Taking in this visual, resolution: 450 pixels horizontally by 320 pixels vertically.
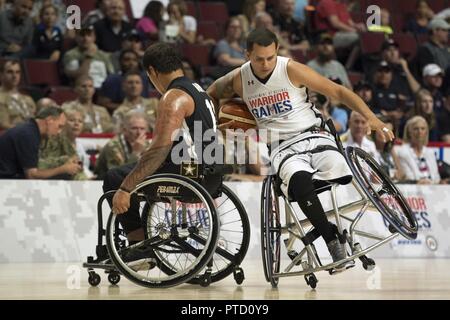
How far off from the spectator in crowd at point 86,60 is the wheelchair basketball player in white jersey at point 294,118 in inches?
220

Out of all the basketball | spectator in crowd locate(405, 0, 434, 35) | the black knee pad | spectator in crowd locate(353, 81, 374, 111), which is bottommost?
the black knee pad

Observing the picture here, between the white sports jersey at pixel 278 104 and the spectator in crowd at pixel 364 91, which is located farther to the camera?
the spectator in crowd at pixel 364 91

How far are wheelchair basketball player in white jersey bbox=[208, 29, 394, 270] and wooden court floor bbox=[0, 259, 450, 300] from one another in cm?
46

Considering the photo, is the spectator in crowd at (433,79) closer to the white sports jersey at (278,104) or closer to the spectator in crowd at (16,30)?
the spectator in crowd at (16,30)

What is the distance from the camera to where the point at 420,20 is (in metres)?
16.5

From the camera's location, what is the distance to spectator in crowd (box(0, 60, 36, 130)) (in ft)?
37.5

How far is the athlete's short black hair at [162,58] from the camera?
22.7ft

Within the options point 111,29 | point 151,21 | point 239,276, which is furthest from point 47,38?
point 239,276

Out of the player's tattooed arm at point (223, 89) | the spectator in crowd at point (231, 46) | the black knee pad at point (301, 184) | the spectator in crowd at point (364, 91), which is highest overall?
the spectator in crowd at point (231, 46)

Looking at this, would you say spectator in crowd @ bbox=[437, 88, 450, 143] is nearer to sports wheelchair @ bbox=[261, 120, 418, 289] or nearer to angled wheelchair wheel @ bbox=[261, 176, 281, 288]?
sports wheelchair @ bbox=[261, 120, 418, 289]

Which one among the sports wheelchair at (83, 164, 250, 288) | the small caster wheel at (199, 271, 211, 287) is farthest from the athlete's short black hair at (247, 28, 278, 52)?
the small caster wheel at (199, 271, 211, 287)

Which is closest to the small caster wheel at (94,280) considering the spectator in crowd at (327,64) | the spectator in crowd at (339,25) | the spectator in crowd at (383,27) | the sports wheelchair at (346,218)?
the sports wheelchair at (346,218)

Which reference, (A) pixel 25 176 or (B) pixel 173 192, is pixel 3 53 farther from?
(B) pixel 173 192

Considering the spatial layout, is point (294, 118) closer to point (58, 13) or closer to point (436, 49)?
point (58, 13)
